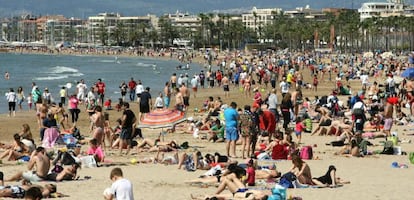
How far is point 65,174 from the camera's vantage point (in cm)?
1359

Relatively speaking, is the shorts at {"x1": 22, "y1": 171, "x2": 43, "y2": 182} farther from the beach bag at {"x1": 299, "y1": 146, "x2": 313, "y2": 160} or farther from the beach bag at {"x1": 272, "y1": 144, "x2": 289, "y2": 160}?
the beach bag at {"x1": 299, "y1": 146, "x2": 313, "y2": 160}

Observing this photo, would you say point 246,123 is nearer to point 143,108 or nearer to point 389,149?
point 389,149

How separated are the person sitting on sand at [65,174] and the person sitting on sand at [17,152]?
2.37 metres

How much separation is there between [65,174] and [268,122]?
19.1 ft

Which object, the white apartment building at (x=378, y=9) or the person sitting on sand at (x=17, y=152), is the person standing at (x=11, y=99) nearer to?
the person sitting on sand at (x=17, y=152)

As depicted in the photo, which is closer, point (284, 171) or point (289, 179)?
point (289, 179)

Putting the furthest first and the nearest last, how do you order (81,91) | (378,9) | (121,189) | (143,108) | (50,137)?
1. (378,9)
2. (81,91)
3. (143,108)
4. (50,137)
5. (121,189)

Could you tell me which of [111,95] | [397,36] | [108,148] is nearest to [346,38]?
[397,36]

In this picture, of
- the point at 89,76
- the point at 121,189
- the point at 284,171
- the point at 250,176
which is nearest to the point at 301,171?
the point at 250,176

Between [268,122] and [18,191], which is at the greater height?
[268,122]

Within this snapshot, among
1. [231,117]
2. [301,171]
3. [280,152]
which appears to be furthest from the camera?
[280,152]

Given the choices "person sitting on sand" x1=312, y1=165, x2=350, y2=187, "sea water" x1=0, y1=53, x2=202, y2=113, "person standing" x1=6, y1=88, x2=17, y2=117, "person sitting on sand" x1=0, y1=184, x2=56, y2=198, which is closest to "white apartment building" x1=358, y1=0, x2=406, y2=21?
"sea water" x1=0, y1=53, x2=202, y2=113

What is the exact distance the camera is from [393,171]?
14992 mm

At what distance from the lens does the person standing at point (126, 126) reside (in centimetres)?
1658
